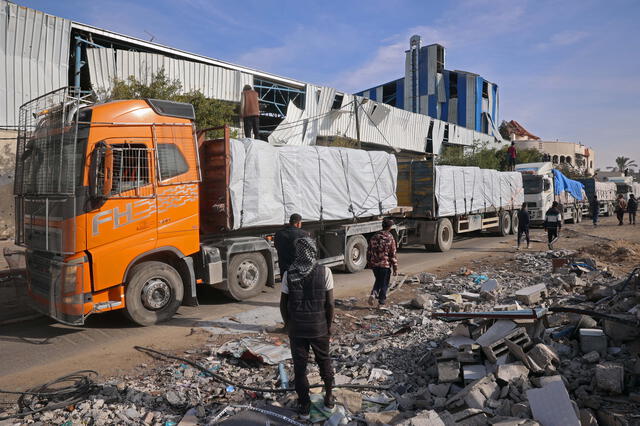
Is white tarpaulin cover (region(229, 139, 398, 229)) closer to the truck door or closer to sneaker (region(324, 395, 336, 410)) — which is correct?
the truck door

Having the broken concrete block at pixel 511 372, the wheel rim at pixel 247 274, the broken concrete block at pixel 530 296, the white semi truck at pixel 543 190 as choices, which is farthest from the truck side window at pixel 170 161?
the white semi truck at pixel 543 190

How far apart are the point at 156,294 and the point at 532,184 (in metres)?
19.7

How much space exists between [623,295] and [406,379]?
3514 millimetres

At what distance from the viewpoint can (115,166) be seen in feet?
20.1

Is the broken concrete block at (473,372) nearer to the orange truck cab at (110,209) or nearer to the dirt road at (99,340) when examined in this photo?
the dirt road at (99,340)

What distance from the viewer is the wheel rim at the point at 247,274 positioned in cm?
798

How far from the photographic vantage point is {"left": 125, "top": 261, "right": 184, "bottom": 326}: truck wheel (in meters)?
6.33

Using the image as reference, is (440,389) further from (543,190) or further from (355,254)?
(543,190)

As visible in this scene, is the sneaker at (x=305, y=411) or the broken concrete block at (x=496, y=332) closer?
the sneaker at (x=305, y=411)

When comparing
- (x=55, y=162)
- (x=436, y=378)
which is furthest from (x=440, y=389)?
(x=55, y=162)

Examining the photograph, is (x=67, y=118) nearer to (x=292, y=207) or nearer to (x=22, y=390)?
(x=22, y=390)

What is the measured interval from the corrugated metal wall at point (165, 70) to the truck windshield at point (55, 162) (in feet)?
30.0

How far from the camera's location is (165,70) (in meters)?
18.1

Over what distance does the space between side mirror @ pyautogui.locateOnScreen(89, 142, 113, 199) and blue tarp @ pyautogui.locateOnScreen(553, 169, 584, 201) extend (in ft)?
73.2
